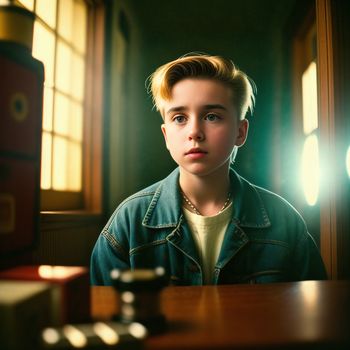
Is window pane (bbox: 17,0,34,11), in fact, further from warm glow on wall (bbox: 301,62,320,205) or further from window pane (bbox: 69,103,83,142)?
warm glow on wall (bbox: 301,62,320,205)

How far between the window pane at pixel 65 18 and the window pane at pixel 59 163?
40 cm

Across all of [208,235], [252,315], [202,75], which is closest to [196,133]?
[202,75]

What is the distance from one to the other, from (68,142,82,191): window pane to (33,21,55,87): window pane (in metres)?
0.24

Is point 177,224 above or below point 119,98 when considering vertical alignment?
below

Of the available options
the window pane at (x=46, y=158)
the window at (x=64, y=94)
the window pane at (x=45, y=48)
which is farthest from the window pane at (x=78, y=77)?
the window pane at (x=46, y=158)

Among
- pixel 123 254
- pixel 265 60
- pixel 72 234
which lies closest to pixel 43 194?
pixel 72 234

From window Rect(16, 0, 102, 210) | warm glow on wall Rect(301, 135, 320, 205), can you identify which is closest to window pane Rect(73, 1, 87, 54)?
window Rect(16, 0, 102, 210)

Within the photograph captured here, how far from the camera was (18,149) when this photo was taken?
2.54 ft

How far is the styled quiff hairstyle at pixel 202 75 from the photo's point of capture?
1.04 m

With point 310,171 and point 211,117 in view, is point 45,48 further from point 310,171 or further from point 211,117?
point 310,171

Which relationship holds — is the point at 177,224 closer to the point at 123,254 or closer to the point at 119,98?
the point at 123,254

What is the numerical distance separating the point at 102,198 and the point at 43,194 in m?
0.24

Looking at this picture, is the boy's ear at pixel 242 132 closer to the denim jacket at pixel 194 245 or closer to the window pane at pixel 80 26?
the denim jacket at pixel 194 245

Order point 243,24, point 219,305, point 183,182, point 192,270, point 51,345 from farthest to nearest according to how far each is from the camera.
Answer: point 243,24
point 183,182
point 192,270
point 219,305
point 51,345
